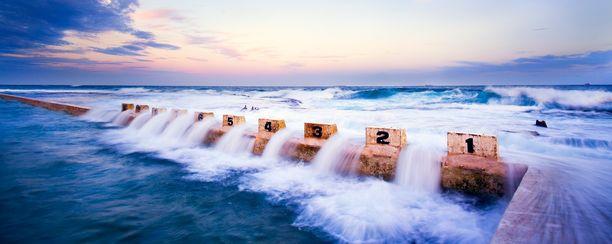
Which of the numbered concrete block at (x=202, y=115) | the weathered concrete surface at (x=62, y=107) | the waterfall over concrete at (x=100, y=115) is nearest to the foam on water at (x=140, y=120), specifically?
the waterfall over concrete at (x=100, y=115)

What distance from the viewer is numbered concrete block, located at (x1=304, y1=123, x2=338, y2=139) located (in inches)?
237

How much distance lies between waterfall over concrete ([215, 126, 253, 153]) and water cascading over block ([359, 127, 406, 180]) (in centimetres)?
276

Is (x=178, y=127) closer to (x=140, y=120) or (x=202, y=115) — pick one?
(x=202, y=115)

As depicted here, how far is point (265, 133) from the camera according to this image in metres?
6.84

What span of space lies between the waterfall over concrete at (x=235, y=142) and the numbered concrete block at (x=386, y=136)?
2808mm

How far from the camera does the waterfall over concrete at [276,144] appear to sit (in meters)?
6.28

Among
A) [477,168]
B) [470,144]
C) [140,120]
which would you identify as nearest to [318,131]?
[470,144]

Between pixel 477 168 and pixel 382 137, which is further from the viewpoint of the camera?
pixel 382 137

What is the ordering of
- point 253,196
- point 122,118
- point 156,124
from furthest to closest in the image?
point 122,118 → point 156,124 → point 253,196

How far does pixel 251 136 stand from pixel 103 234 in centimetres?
401

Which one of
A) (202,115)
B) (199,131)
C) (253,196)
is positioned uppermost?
(202,115)

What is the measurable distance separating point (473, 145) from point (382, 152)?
1.29 m

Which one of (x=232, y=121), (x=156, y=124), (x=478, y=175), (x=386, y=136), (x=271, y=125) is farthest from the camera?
(x=156, y=124)

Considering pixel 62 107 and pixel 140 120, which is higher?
pixel 62 107
